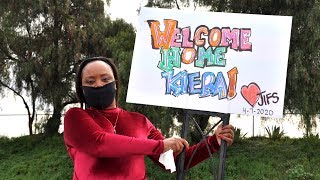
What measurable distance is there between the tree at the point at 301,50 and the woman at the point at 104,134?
22.3 ft

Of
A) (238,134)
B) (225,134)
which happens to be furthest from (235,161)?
(225,134)

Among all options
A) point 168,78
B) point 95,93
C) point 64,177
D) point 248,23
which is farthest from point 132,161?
point 64,177

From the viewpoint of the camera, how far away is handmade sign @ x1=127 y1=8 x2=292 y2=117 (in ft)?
8.12

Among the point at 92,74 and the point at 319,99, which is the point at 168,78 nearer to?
the point at 92,74

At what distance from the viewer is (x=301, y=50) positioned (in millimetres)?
8508

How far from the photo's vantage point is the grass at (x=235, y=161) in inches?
318

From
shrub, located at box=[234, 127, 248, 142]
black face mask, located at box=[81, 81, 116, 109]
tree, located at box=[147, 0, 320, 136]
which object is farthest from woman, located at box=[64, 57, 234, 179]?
shrub, located at box=[234, 127, 248, 142]

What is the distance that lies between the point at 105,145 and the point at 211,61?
100 cm

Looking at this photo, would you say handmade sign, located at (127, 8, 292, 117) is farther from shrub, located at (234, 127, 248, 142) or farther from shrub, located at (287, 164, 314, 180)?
shrub, located at (234, 127, 248, 142)

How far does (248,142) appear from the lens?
10117 mm

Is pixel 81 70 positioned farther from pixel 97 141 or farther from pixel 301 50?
pixel 301 50

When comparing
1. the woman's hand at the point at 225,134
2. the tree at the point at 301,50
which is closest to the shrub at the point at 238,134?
the tree at the point at 301,50

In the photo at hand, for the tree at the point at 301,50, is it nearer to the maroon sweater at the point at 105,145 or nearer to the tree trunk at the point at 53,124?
the tree trunk at the point at 53,124

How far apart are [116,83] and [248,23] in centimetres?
87
